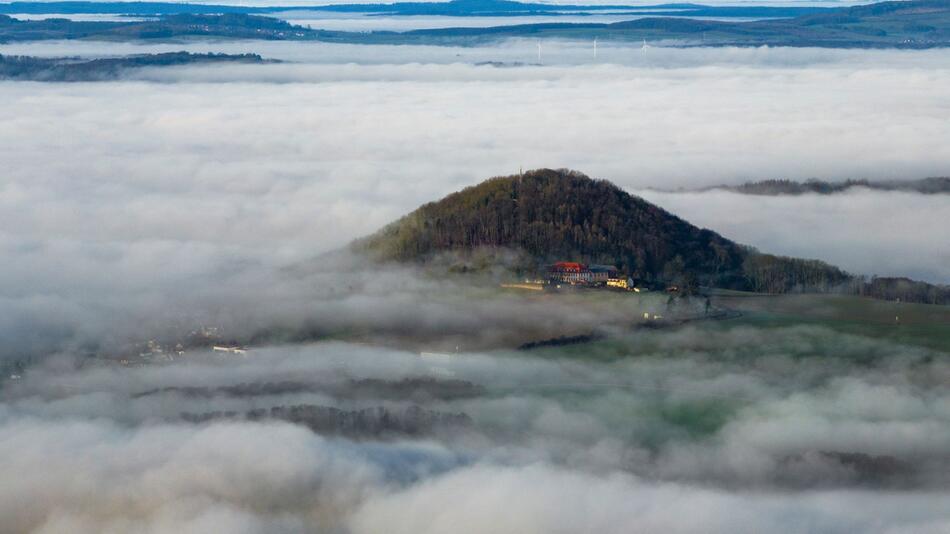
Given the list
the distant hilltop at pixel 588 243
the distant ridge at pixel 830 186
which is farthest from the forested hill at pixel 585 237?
the distant ridge at pixel 830 186

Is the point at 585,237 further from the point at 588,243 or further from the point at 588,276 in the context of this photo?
the point at 588,276

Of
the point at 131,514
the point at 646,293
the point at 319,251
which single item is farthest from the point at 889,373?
the point at 319,251

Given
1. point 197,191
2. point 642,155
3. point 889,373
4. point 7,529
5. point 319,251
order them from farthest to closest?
point 642,155 → point 197,191 → point 319,251 → point 889,373 → point 7,529

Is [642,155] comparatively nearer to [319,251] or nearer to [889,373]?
[319,251]

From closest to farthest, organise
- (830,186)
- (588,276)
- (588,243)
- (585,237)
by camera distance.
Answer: (588,276)
(588,243)
(585,237)
(830,186)

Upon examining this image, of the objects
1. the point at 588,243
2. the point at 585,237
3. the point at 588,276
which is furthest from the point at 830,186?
the point at 588,276
